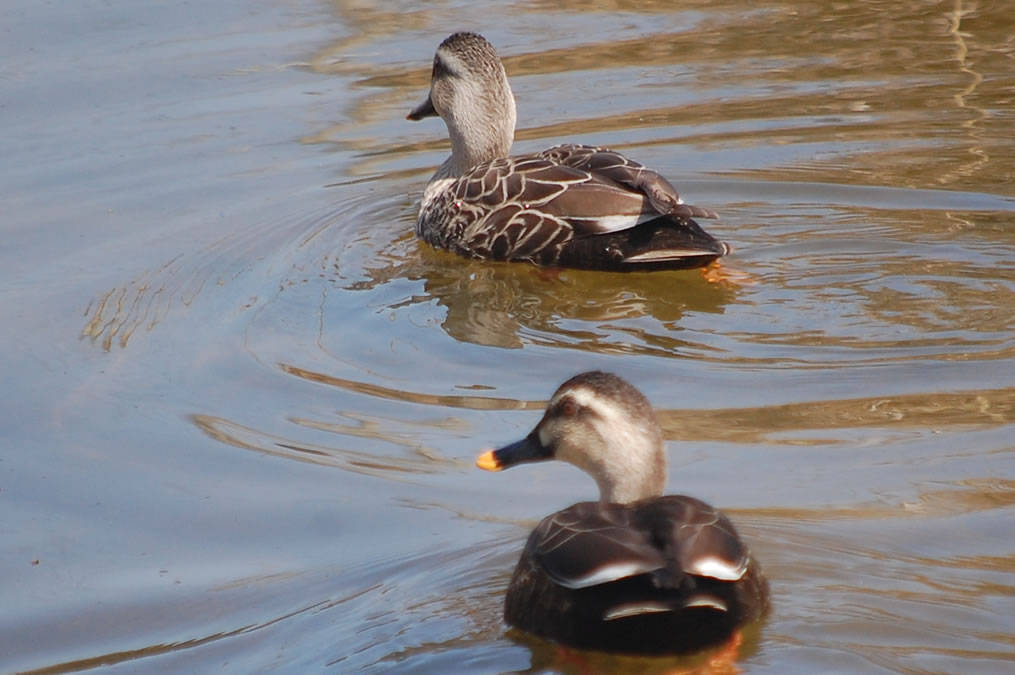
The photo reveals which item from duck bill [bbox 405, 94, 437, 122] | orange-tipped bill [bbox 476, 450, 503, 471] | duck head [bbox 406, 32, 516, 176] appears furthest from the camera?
duck bill [bbox 405, 94, 437, 122]

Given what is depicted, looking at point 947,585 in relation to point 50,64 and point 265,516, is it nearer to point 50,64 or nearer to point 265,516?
point 265,516

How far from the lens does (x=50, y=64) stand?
12328 mm

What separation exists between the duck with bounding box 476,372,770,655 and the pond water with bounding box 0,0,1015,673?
13 cm

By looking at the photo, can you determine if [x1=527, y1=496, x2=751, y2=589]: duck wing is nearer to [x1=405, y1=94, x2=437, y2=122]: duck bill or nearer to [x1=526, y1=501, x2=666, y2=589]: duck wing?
[x1=526, y1=501, x2=666, y2=589]: duck wing

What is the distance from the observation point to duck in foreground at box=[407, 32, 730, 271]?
8664 mm

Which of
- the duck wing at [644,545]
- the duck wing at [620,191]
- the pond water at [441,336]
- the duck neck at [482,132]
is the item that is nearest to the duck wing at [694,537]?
the duck wing at [644,545]

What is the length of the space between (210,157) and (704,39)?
424cm

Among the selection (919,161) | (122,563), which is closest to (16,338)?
(122,563)

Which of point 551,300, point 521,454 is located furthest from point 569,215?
point 521,454

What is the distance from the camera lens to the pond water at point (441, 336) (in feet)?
18.0

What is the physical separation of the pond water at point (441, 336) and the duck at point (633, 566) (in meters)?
0.13

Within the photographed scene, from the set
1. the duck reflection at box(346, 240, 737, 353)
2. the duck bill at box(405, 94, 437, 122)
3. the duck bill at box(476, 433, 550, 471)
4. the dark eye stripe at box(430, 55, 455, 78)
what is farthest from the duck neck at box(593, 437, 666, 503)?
the duck bill at box(405, 94, 437, 122)

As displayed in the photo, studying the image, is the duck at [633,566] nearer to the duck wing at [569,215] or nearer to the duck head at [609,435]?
the duck head at [609,435]

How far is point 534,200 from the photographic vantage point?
914 cm
